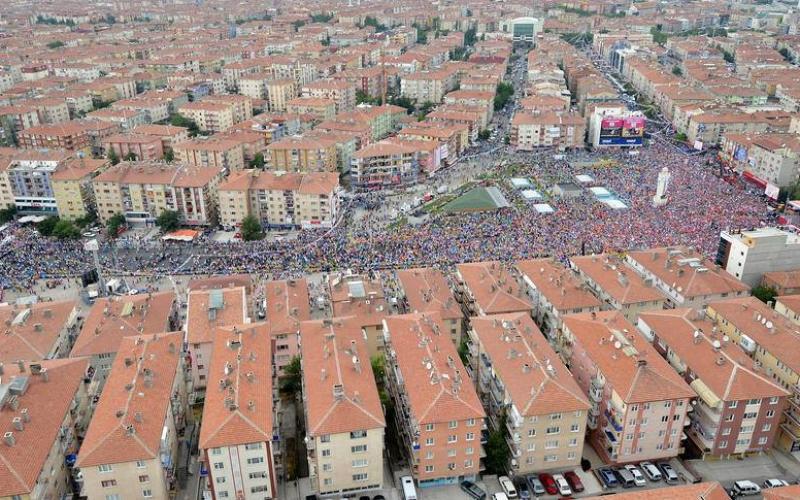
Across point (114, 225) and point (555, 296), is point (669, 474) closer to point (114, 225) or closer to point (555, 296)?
point (555, 296)

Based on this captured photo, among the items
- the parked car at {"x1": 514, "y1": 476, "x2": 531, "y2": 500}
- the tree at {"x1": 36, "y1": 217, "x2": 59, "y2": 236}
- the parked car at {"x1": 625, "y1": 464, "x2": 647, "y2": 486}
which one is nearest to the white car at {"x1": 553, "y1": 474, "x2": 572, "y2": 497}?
the parked car at {"x1": 514, "y1": 476, "x2": 531, "y2": 500}

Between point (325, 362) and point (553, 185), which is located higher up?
point (325, 362)

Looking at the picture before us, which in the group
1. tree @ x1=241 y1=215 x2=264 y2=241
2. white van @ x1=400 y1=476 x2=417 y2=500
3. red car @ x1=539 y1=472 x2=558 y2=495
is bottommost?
tree @ x1=241 y1=215 x2=264 y2=241

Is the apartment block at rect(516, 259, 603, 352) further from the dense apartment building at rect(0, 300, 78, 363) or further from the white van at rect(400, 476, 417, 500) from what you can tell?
the dense apartment building at rect(0, 300, 78, 363)

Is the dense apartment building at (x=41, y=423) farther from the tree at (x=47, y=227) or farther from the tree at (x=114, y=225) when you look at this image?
the tree at (x=47, y=227)

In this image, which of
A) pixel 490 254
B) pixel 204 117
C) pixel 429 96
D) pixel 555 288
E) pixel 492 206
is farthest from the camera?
pixel 429 96

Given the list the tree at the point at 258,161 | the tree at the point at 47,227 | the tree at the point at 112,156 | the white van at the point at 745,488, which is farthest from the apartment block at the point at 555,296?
the tree at the point at 112,156

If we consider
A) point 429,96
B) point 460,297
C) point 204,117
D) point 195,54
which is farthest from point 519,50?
point 460,297

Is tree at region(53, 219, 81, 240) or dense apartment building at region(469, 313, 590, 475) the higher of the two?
dense apartment building at region(469, 313, 590, 475)

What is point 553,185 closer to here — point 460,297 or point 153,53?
point 460,297
